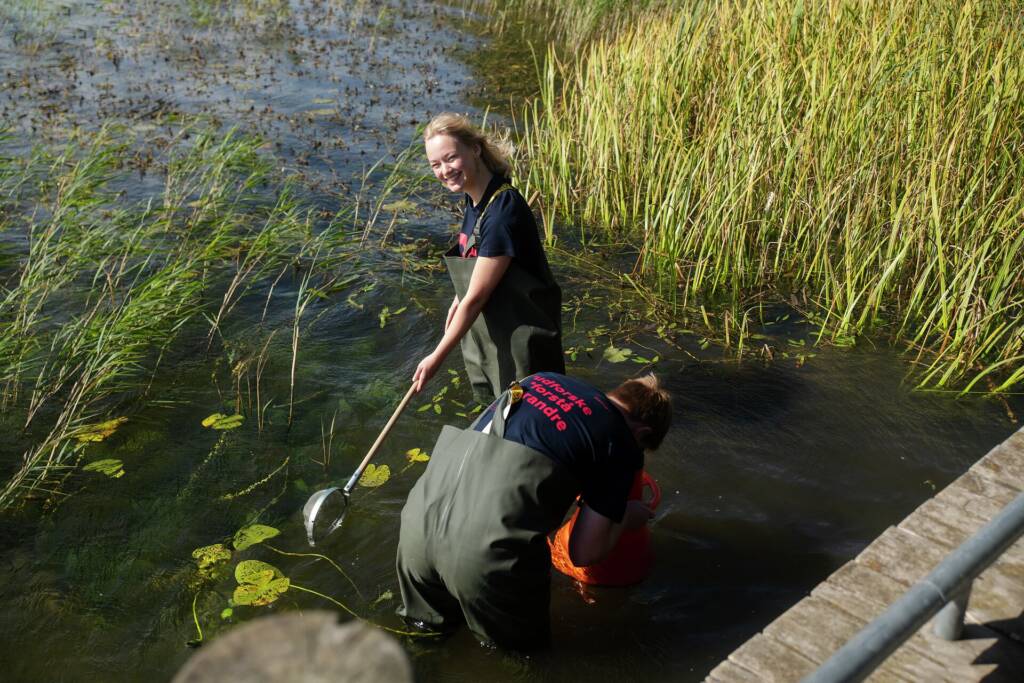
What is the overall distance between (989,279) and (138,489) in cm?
436

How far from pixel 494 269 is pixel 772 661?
1649 millimetres

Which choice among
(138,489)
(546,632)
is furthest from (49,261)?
(546,632)

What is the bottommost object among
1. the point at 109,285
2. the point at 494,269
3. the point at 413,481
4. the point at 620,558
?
the point at 413,481

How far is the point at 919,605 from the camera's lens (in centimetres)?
180

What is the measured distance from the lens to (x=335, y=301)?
601 centimetres

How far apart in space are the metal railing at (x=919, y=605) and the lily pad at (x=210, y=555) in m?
2.70

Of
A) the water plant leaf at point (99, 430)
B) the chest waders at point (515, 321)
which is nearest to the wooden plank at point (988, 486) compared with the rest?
the chest waders at point (515, 321)

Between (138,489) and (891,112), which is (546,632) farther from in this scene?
(891,112)

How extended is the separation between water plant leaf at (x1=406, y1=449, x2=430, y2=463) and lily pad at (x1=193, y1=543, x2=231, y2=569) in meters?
0.97

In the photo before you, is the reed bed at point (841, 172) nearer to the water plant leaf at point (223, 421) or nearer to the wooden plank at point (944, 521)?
the wooden plank at point (944, 521)

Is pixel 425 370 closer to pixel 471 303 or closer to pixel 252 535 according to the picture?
pixel 471 303

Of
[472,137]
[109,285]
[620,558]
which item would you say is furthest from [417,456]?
[109,285]

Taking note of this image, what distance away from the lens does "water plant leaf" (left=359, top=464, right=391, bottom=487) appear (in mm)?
4348

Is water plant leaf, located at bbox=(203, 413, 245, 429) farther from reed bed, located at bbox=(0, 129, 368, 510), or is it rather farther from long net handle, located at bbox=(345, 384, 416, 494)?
long net handle, located at bbox=(345, 384, 416, 494)
